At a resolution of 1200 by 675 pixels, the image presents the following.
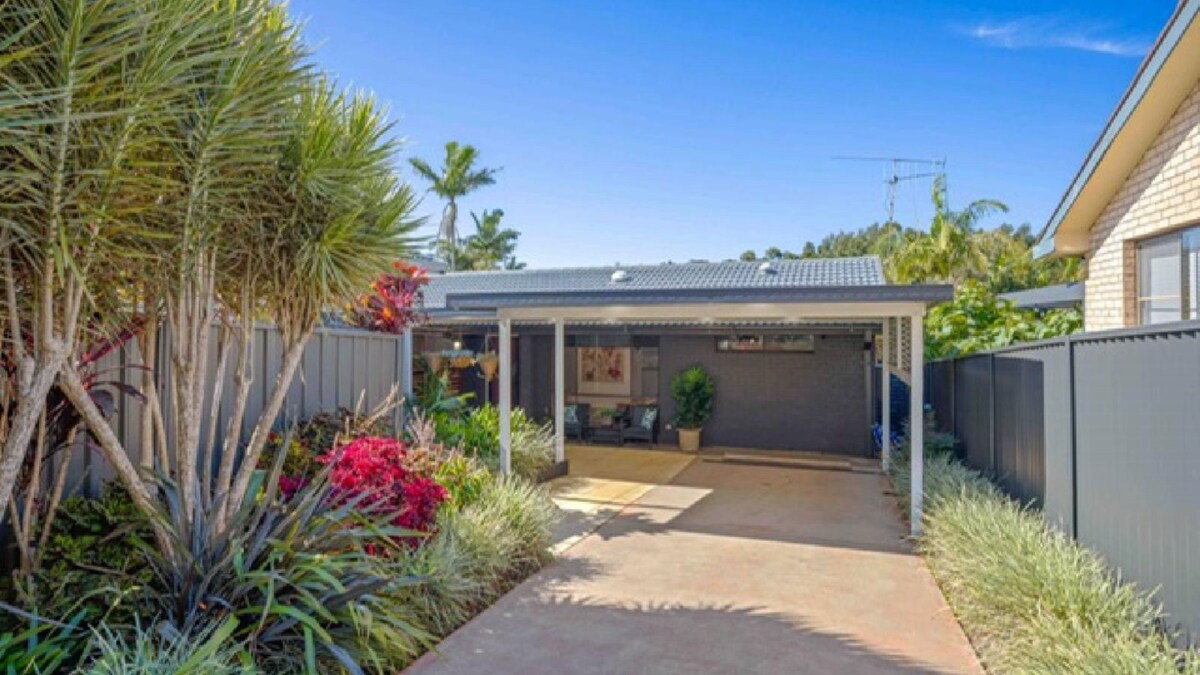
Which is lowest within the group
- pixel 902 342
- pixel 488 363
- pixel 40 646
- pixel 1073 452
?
pixel 40 646

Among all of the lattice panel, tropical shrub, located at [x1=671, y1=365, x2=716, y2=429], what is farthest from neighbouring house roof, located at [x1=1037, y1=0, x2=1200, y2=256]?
tropical shrub, located at [x1=671, y1=365, x2=716, y2=429]

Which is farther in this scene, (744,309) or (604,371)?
(604,371)

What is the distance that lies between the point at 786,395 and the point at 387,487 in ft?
34.8

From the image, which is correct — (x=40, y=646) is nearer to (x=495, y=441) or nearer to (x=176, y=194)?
(x=176, y=194)

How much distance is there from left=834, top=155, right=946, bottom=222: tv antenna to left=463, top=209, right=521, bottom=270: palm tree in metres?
19.6

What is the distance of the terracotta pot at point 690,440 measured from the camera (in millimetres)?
14102

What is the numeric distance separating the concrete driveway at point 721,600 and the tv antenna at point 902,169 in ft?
57.5

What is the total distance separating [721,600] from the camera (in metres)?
5.53

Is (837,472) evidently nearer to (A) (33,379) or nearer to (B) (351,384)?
(B) (351,384)

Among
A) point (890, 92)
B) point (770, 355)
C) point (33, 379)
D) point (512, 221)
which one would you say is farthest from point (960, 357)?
point (512, 221)

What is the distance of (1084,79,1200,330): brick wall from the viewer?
250 inches

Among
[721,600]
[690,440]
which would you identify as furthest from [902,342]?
[721,600]

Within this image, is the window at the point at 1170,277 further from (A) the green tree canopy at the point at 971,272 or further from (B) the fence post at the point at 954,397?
(B) the fence post at the point at 954,397

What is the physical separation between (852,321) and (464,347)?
8422 mm
